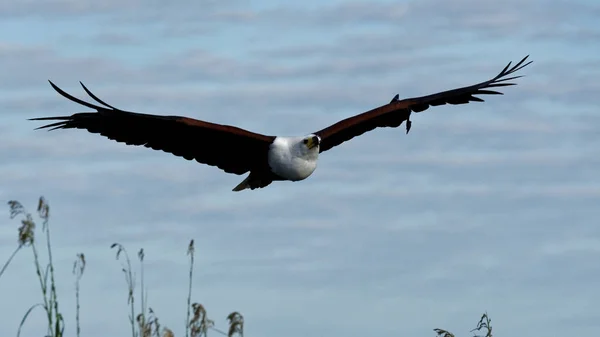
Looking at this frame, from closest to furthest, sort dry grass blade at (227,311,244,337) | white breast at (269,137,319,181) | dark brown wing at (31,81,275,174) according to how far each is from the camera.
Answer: dry grass blade at (227,311,244,337) < dark brown wing at (31,81,275,174) < white breast at (269,137,319,181)

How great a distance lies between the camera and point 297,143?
1123cm

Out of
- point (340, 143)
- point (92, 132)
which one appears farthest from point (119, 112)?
point (340, 143)

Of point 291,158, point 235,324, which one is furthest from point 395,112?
point 235,324

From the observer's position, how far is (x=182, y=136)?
35.6ft

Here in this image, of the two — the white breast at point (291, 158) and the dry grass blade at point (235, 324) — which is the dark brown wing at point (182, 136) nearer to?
the white breast at point (291, 158)

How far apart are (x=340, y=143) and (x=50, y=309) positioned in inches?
329

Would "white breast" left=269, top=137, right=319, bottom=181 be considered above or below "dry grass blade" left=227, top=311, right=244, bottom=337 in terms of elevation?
above

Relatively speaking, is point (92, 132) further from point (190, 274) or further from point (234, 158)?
point (190, 274)

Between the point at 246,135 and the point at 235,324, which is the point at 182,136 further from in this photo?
the point at 235,324

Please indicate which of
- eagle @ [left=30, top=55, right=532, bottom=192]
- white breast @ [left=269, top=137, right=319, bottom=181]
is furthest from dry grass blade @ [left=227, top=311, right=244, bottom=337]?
white breast @ [left=269, top=137, right=319, bottom=181]

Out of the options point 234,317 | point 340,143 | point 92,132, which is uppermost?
point 340,143

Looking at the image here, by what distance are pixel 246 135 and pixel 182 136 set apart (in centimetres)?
74

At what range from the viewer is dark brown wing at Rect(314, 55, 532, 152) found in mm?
12062

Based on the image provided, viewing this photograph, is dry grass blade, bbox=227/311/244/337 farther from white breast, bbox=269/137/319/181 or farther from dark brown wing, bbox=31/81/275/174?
white breast, bbox=269/137/319/181
